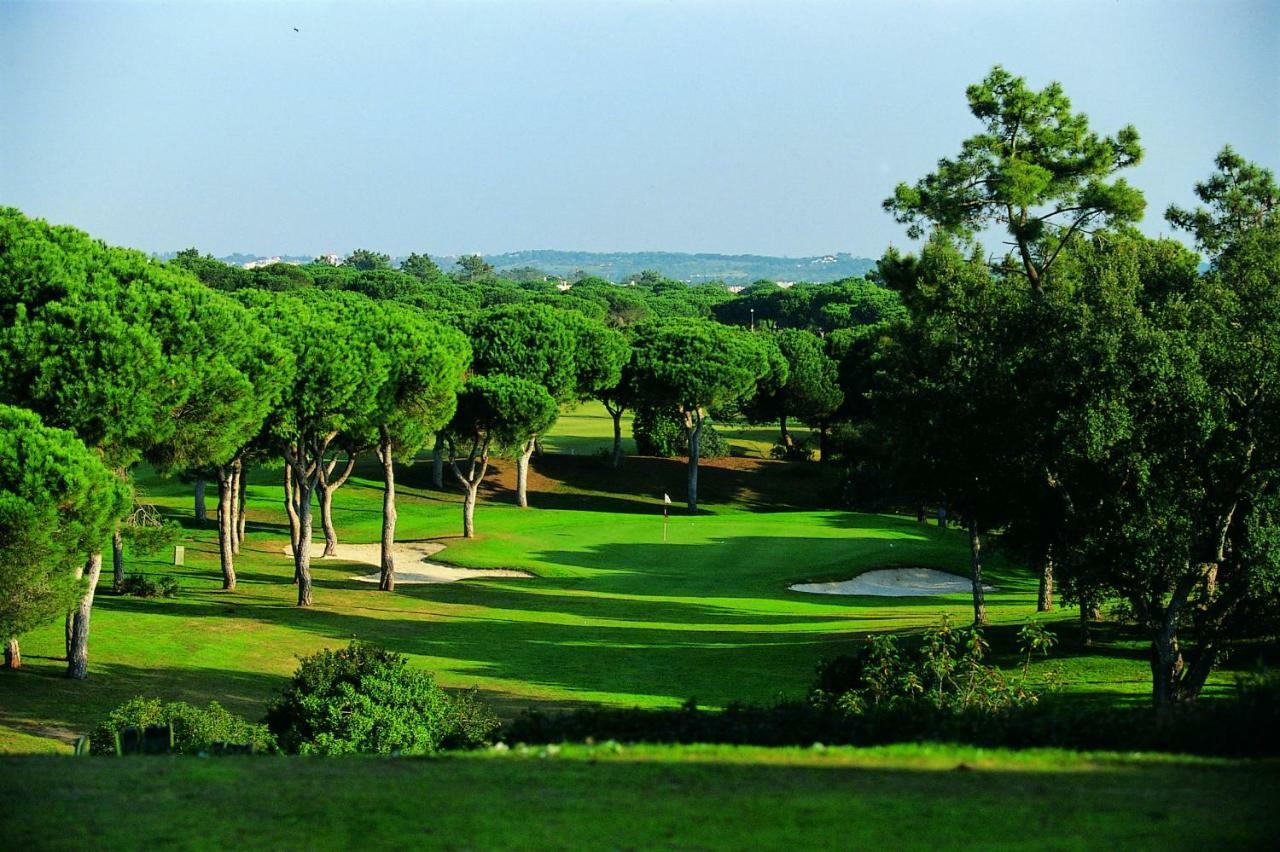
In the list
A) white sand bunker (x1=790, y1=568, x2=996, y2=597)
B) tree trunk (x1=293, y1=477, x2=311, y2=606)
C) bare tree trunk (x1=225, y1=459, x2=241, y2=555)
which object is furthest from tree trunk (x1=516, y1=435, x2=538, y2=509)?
tree trunk (x1=293, y1=477, x2=311, y2=606)

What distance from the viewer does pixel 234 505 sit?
155 feet

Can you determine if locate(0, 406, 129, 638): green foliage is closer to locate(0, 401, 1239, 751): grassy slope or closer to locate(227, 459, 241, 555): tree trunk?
locate(0, 401, 1239, 751): grassy slope

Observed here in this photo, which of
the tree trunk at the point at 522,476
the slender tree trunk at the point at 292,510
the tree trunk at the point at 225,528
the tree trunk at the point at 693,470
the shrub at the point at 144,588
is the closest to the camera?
the shrub at the point at 144,588

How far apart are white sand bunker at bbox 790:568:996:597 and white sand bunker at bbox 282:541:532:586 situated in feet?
36.0

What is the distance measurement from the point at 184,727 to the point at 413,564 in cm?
2947

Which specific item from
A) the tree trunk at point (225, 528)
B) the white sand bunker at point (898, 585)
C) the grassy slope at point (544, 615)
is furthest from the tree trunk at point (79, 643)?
the white sand bunker at point (898, 585)

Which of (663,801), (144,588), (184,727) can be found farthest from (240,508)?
(663,801)

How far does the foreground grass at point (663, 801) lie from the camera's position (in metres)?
9.97

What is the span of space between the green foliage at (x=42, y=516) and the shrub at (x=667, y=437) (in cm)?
5604

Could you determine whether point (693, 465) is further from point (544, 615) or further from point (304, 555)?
point (304, 555)

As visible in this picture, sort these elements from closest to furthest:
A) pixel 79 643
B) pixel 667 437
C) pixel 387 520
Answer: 1. pixel 79 643
2. pixel 387 520
3. pixel 667 437

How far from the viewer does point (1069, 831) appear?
992 centimetres

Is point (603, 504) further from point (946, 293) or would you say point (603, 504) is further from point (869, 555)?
point (946, 293)

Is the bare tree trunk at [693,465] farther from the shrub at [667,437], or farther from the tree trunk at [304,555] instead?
the tree trunk at [304,555]
